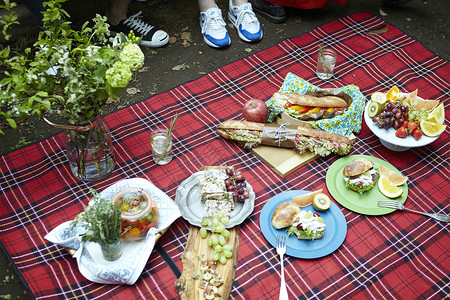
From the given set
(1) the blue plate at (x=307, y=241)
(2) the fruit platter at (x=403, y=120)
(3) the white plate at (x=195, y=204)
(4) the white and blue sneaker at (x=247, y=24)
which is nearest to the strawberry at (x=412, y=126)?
(2) the fruit platter at (x=403, y=120)

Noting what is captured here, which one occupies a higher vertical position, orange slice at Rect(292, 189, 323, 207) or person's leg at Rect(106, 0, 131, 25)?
person's leg at Rect(106, 0, 131, 25)

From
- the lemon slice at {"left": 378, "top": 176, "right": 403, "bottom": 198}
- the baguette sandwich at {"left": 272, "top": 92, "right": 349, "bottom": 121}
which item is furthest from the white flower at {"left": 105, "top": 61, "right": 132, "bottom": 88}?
the lemon slice at {"left": 378, "top": 176, "right": 403, "bottom": 198}

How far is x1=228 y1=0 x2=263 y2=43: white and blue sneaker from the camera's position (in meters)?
3.55

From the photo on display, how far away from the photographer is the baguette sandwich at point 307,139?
2.45 metres

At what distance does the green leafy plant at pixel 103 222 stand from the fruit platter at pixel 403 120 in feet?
5.15

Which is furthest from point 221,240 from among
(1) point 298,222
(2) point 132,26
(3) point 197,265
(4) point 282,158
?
(2) point 132,26

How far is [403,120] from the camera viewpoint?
98.0 inches

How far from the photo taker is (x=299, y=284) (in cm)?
198

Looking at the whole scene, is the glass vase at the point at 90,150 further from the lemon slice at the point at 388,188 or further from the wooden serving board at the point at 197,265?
the lemon slice at the point at 388,188

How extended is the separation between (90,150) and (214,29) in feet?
5.80

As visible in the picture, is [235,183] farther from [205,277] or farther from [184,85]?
[184,85]

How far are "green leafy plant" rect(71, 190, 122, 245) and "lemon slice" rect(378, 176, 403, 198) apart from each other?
1.40 metres

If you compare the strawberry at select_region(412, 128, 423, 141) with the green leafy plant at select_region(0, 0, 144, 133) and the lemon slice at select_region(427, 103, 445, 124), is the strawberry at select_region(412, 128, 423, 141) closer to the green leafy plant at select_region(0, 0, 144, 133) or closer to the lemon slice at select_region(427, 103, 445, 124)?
the lemon slice at select_region(427, 103, 445, 124)

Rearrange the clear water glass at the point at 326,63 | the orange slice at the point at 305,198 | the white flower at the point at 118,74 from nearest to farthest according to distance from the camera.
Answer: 1. the white flower at the point at 118,74
2. the orange slice at the point at 305,198
3. the clear water glass at the point at 326,63
